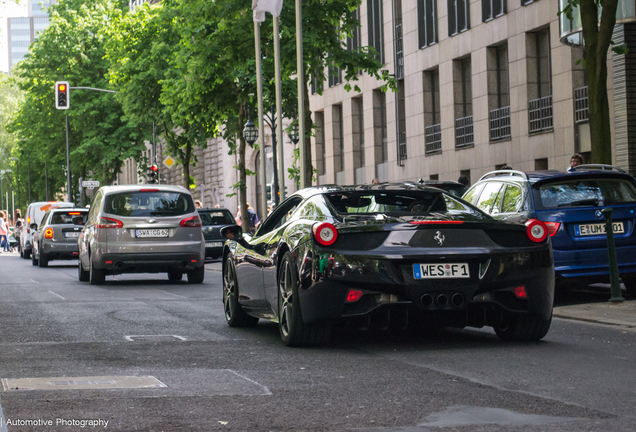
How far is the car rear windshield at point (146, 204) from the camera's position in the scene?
18.8 m

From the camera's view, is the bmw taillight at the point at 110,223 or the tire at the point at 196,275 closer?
the bmw taillight at the point at 110,223

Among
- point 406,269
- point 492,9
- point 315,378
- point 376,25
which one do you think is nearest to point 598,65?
point 406,269

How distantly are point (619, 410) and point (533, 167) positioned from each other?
24.4 m

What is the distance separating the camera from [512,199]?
1264cm

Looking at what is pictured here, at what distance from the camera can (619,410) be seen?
5.64m

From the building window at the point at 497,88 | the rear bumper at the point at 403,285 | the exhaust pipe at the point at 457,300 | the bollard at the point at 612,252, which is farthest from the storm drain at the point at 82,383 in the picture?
the building window at the point at 497,88

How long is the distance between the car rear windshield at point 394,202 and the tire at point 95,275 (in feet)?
35.5

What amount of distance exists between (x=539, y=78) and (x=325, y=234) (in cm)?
2292

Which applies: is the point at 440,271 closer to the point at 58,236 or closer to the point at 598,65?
the point at 598,65

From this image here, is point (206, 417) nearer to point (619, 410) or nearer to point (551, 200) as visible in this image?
point (619, 410)

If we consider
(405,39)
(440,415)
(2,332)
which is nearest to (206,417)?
(440,415)

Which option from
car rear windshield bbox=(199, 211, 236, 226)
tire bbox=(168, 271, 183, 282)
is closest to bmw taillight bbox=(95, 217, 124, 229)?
tire bbox=(168, 271, 183, 282)

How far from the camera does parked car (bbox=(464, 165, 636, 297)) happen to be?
1209 cm

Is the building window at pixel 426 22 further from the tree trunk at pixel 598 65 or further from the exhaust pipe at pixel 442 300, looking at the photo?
the exhaust pipe at pixel 442 300
